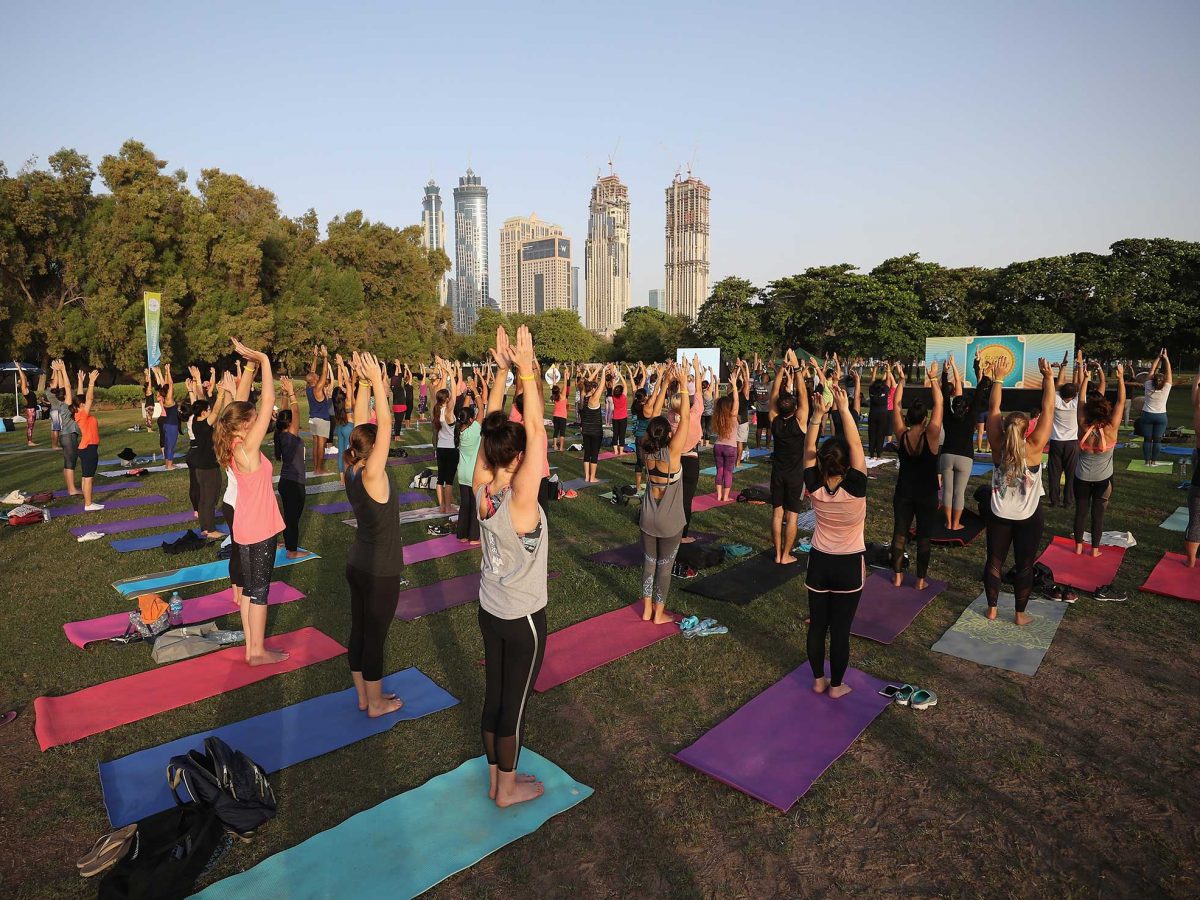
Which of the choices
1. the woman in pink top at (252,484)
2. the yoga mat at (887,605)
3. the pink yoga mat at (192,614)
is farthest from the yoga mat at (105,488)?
the yoga mat at (887,605)

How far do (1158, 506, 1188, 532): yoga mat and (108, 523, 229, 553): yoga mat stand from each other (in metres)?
12.8

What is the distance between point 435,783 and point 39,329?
1368 inches

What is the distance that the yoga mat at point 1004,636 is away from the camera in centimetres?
558

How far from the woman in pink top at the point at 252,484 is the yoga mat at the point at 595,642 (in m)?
2.35

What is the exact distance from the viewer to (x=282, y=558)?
844cm

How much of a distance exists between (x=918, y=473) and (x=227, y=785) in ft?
20.7

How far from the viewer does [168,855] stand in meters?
3.29

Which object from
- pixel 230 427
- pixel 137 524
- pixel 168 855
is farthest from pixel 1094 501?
pixel 137 524

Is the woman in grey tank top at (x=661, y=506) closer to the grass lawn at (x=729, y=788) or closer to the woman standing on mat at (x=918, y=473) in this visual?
the grass lawn at (x=729, y=788)

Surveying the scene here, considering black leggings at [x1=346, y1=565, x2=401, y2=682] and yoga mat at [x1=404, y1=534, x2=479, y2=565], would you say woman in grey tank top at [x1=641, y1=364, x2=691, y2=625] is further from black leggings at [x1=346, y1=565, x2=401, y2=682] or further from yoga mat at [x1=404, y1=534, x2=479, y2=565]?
yoga mat at [x1=404, y1=534, x2=479, y2=565]

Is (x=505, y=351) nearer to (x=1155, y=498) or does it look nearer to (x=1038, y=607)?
(x=1038, y=607)

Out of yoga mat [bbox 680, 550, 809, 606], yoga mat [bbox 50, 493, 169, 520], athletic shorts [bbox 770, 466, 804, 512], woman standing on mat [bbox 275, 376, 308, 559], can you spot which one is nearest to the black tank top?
yoga mat [bbox 680, 550, 809, 606]

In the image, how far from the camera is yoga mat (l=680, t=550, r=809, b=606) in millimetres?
7055

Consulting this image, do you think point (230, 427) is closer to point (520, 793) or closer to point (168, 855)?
point (168, 855)
